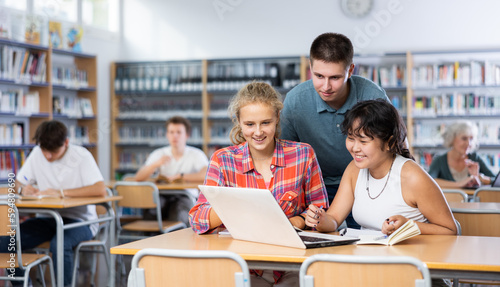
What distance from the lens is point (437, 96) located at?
23.4ft

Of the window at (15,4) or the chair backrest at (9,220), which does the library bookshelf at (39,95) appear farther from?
the chair backrest at (9,220)

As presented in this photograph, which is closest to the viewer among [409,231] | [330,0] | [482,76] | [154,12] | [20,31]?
[409,231]

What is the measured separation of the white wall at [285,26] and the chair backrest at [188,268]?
6.13m

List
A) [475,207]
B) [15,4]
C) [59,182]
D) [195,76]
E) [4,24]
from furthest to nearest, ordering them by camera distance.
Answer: [195,76] < [15,4] < [4,24] < [59,182] < [475,207]

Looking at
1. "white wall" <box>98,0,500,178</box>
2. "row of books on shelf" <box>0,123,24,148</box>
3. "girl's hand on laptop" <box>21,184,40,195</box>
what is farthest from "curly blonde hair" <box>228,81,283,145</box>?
"white wall" <box>98,0,500,178</box>

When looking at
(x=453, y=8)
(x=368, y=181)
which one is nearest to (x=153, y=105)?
(x=453, y=8)

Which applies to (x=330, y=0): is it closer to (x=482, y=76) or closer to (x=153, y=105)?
(x=482, y=76)

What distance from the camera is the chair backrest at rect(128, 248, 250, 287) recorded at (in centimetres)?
156

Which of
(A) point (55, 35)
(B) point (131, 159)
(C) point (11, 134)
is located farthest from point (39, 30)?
(B) point (131, 159)

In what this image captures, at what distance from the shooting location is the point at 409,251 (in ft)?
5.73

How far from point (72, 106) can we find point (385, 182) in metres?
5.98

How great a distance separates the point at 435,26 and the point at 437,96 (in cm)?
89

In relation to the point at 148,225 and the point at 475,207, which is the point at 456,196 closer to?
the point at 475,207

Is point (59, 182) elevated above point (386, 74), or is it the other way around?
point (386, 74)
